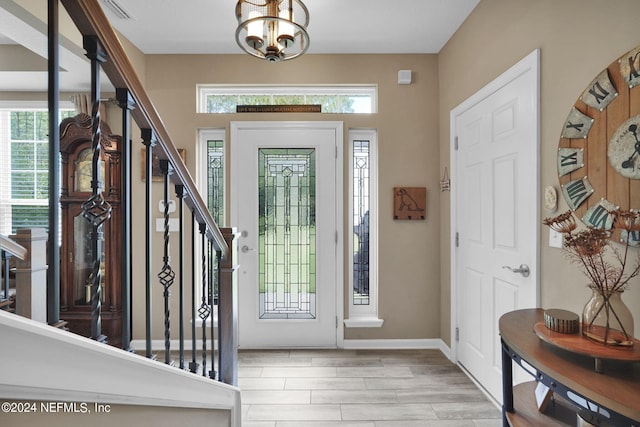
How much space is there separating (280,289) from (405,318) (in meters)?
1.21

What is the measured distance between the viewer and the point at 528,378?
6.25ft

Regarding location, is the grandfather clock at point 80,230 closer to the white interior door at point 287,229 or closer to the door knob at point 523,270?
the white interior door at point 287,229

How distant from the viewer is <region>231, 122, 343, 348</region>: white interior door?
3.10 meters

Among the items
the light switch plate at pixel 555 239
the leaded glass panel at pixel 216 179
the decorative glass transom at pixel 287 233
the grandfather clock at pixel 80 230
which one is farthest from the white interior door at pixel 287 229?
the light switch plate at pixel 555 239

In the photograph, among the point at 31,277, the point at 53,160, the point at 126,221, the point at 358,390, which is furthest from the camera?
the point at 358,390

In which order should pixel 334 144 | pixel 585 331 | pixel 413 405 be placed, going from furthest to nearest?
pixel 334 144 → pixel 413 405 → pixel 585 331

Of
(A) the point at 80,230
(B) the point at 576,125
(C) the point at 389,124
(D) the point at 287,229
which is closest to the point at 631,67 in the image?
(B) the point at 576,125

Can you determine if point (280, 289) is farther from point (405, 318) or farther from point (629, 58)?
point (629, 58)

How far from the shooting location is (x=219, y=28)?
2732 millimetres

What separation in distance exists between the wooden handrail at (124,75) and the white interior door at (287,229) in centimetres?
176

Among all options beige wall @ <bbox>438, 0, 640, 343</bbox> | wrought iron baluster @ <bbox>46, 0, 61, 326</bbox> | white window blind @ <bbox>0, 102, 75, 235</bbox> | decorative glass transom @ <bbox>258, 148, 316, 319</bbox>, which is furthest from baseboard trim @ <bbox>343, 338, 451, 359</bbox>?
white window blind @ <bbox>0, 102, 75, 235</bbox>

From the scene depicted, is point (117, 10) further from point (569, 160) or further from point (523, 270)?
point (523, 270)

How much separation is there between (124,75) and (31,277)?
3.92 feet

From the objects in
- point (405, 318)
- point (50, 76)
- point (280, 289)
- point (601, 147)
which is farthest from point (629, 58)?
point (280, 289)
